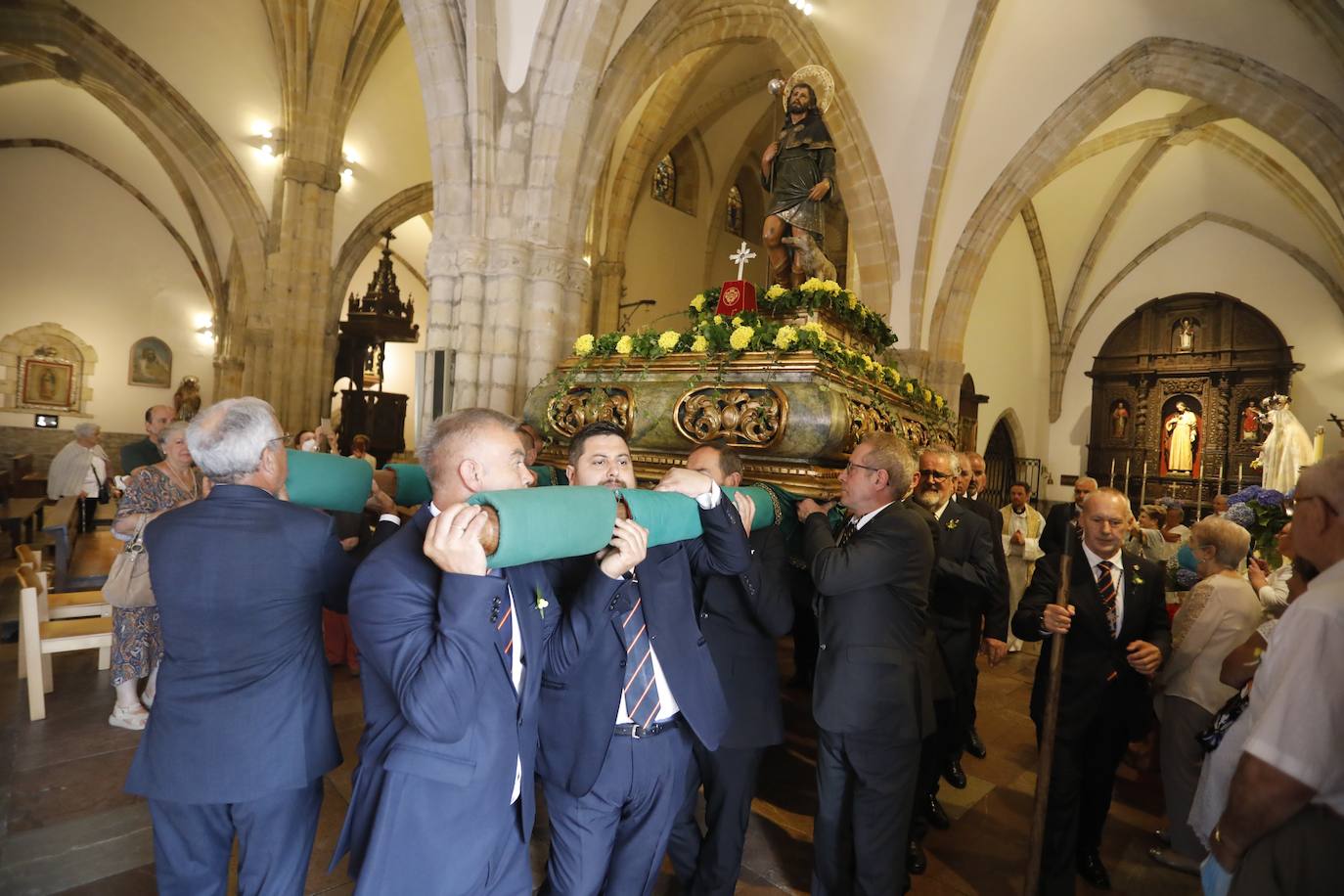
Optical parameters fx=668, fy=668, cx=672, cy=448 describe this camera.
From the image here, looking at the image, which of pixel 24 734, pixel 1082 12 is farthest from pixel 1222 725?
pixel 1082 12

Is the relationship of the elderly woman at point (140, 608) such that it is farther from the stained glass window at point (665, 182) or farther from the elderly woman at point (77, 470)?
the stained glass window at point (665, 182)

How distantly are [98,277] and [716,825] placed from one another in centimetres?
2177

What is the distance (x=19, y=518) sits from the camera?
7.62 metres

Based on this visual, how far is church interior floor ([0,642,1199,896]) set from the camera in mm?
2520

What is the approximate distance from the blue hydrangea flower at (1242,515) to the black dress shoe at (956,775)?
6.11 feet

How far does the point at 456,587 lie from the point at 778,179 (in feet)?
14.3

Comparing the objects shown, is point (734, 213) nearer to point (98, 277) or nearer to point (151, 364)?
point (151, 364)

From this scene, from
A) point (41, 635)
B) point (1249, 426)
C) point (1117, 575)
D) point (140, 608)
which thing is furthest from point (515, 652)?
point (1249, 426)

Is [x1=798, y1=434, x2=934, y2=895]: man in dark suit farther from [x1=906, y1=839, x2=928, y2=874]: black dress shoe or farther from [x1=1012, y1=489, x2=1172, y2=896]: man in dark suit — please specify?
[x1=1012, y1=489, x2=1172, y2=896]: man in dark suit

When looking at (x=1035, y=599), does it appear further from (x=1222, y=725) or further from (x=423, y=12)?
(x=423, y=12)

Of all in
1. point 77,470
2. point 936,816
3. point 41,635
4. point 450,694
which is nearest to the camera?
point 450,694

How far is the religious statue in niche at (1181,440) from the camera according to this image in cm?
1647

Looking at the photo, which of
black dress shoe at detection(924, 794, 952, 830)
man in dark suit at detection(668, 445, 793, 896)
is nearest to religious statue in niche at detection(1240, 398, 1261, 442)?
black dress shoe at detection(924, 794, 952, 830)

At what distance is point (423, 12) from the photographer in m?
6.42
